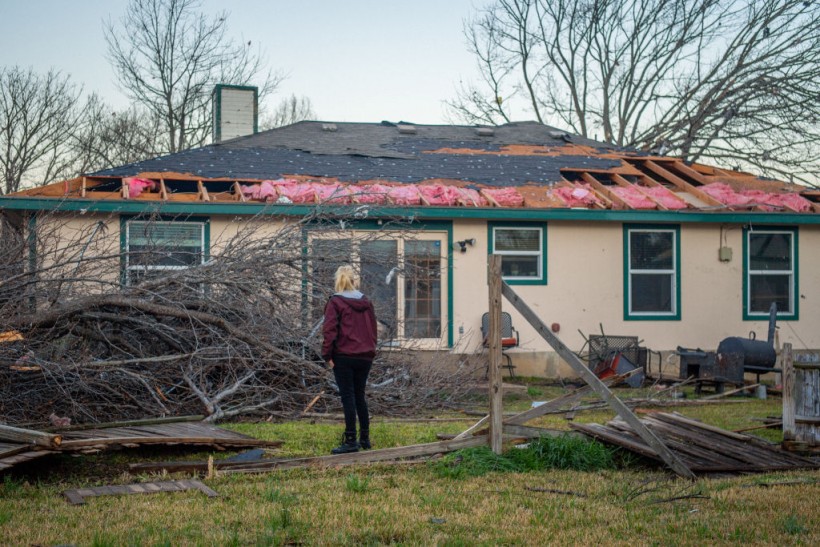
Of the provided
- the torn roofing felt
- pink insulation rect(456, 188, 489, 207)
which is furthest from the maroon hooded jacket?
the torn roofing felt

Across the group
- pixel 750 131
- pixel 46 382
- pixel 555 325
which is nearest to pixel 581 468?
pixel 46 382

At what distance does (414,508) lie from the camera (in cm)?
561

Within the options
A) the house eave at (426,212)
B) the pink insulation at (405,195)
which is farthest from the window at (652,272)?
the pink insulation at (405,195)

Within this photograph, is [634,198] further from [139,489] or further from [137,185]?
[139,489]

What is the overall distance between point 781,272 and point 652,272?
8.03 feet

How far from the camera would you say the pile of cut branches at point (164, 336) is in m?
8.84

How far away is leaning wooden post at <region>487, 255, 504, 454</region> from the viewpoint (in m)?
7.03

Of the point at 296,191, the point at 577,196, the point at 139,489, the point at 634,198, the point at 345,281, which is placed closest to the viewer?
the point at 139,489

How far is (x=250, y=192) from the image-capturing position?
1423 centimetres

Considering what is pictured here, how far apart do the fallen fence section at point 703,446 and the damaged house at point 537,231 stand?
5953 millimetres

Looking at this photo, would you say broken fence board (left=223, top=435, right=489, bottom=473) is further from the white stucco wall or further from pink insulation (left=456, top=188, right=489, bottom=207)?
pink insulation (left=456, top=188, right=489, bottom=207)

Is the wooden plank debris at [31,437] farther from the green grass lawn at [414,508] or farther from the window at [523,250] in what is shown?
the window at [523,250]

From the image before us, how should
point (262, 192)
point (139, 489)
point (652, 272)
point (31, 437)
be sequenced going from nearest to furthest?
point (139, 489) → point (31, 437) → point (262, 192) → point (652, 272)

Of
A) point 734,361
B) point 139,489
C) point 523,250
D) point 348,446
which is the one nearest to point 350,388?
point 348,446
